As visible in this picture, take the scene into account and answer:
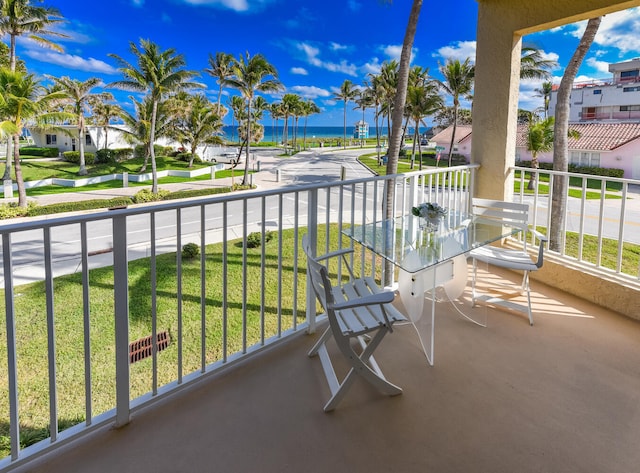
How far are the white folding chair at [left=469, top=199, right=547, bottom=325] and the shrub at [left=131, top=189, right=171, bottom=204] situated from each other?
700 inches

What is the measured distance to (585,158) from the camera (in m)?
20.8

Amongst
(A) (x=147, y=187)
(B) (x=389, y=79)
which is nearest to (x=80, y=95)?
(A) (x=147, y=187)

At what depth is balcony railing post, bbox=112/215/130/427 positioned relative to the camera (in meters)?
1.51

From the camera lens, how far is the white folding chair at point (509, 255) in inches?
107

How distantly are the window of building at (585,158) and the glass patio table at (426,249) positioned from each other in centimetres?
2209

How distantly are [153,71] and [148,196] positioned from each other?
6.25m

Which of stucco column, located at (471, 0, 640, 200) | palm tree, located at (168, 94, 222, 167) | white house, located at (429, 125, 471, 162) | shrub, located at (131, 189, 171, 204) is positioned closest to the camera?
stucco column, located at (471, 0, 640, 200)

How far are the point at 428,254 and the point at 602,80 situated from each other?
35596mm

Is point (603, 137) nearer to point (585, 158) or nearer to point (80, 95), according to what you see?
point (585, 158)

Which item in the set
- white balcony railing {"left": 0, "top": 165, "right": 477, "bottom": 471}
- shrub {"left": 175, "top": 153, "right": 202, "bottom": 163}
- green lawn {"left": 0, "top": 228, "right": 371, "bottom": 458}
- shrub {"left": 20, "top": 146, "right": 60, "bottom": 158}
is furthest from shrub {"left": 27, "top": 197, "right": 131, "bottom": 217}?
shrub {"left": 20, "top": 146, "right": 60, "bottom": 158}

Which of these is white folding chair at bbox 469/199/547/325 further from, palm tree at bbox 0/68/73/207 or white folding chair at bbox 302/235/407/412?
palm tree at bbox 0/68/73/207

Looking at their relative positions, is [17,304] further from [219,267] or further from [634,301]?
[634,301]

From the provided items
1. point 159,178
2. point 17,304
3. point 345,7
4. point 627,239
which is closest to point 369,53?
point 345,7

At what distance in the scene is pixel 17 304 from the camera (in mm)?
6242
